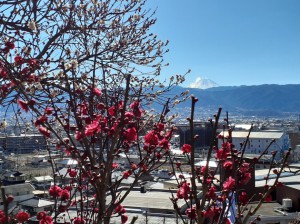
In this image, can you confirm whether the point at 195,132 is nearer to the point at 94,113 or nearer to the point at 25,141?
the point at 25,141

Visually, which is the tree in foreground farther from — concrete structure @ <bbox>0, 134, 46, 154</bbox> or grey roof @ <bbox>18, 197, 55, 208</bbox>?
grey roof @ <bbox>18, 197, 55, 208</bbox>

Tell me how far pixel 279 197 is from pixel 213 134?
13.9m

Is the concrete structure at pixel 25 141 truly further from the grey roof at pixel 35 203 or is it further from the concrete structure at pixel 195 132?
the grey roof at pixel 35 203

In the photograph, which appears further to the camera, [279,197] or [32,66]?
[279,197]

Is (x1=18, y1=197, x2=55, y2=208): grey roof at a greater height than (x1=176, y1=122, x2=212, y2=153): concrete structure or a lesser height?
lesser

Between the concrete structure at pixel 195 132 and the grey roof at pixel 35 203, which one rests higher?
the concrete structure at pixel 195 132

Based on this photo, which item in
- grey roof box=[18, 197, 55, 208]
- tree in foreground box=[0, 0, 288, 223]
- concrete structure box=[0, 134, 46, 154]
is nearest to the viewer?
tree in foreground box=[0, 0, 288, 223]

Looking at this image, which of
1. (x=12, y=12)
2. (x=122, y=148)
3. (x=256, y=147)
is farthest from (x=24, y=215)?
(x=256, y=147)

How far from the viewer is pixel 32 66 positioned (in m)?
4.16

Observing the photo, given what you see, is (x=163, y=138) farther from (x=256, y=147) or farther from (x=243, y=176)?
(x=256, y=147)

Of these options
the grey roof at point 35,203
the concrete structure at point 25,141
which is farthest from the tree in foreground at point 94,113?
the grey roof at point 35,203

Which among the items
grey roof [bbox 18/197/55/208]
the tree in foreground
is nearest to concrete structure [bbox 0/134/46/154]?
the tree in foreground

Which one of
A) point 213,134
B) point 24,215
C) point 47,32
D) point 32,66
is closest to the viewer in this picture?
point 213,134

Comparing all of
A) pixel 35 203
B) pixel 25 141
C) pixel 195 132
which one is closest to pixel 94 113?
pixel 25 141
